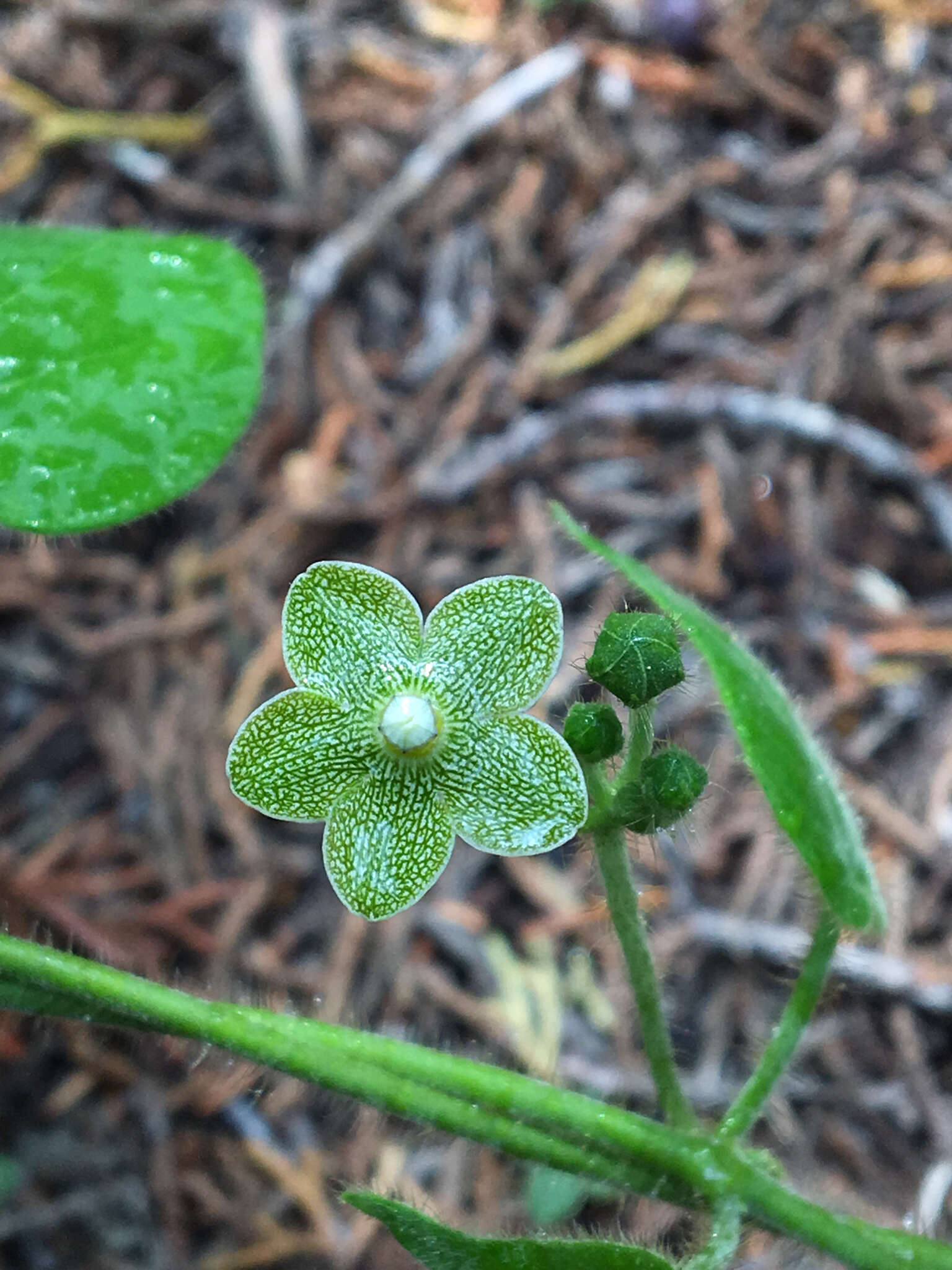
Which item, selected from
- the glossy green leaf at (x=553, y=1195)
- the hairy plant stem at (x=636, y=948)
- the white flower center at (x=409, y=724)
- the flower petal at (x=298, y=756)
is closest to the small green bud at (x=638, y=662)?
the hairy plant stem at (x=636, y=948)

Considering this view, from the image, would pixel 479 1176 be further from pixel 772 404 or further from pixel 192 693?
pixel 772 404

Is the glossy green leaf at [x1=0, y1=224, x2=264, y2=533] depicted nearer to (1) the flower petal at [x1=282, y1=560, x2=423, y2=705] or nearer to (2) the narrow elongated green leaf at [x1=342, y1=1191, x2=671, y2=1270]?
(1) the flower petal at [x1=282, y1=560, x2=423, y2=705]

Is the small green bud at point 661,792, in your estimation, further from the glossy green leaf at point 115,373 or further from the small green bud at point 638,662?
the glossy green leaf at point 115,373

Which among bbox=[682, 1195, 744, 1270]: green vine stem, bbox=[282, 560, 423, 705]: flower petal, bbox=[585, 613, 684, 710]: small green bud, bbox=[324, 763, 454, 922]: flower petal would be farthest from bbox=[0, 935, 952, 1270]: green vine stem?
bbox=[585, 613, 684, 710]: small green bud

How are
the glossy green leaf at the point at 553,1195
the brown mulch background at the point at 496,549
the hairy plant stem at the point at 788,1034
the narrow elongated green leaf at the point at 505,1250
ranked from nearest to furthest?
1. the narrow elongated green leaf at the point at 505,1250
2. the hairy plant stem at the point at 788,1034
3. the glossy green leaf at the point at 553,1195
4. the brown mulch background at the point at 496,549

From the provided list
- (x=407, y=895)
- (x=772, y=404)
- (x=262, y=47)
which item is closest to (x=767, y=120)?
(x=772, y=404)
